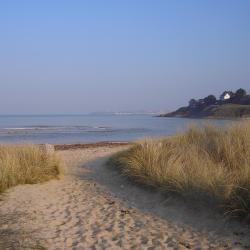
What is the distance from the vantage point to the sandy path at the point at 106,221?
21.7ft

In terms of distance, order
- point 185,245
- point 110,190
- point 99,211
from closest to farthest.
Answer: point 185,245
point 99,211
point 110,190

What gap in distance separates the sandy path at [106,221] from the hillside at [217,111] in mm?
38953

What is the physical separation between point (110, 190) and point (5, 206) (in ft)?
8.03

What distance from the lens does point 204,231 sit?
699 cm

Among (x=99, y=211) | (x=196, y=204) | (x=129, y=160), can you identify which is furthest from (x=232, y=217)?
(x=129, y=160)

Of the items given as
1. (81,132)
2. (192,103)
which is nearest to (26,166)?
(81,132)

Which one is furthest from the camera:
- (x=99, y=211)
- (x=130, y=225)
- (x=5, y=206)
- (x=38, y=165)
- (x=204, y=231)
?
(x=38, y=165)

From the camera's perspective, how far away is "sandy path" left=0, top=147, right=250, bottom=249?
6629mm

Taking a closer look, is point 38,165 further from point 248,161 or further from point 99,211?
point 248,161

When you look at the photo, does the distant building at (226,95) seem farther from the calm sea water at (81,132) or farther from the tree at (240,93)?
the calm sea water at (81,132)

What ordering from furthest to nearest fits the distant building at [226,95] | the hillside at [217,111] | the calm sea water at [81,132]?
the distant building at [226,95] → the hillside at [217,111] → the calm sea water at [81,132]

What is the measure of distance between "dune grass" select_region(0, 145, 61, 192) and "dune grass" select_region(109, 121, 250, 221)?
192 cm

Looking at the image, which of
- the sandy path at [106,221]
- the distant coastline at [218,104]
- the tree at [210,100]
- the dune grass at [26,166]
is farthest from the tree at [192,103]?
the sandy path at [106,221]

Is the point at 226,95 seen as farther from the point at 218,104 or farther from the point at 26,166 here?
the point at 26,166
